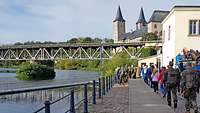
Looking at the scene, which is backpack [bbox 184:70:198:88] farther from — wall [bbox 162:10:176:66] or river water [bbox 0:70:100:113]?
wall [bbox 162:10:176:66]

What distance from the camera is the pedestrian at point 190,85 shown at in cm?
1358

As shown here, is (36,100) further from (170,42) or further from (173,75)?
(170,42)

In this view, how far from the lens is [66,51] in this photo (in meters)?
119

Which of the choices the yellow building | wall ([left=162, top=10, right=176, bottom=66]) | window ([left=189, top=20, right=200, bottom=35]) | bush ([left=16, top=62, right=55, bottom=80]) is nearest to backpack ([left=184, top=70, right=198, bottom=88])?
the yellow building

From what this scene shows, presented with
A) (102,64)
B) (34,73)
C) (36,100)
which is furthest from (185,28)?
(102,64)

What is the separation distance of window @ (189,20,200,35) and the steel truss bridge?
5526cm

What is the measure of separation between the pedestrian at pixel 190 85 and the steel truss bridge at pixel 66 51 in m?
92.2

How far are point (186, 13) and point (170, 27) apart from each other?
3942 millimetres

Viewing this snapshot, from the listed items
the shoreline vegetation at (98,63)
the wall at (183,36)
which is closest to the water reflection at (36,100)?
the wall at (183,36)

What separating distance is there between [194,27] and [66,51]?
7172 cm

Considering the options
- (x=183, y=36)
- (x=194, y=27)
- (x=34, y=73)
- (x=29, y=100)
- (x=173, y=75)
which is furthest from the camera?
(x=34, y=73)

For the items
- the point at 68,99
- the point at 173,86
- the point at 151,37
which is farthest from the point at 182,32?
the point at 151,37

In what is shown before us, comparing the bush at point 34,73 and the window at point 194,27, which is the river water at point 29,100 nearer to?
the window at point 194,27

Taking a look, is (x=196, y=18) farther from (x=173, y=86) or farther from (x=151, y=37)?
(x=151, y=37)
